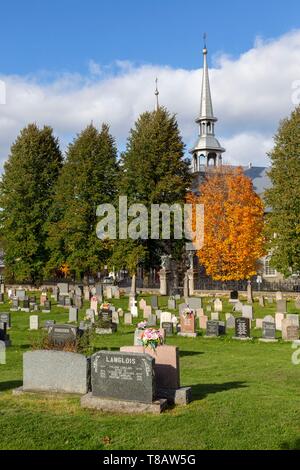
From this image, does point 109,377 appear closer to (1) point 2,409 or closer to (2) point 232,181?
(1) point 2,409

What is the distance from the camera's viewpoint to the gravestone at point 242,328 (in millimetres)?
21558

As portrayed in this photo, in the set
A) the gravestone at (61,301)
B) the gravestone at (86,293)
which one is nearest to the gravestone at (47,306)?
the gravestone at (61,301)

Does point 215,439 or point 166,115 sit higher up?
point 166,115

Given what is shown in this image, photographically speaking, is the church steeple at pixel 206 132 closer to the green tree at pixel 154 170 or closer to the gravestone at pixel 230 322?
the green tree at pixel 154 170

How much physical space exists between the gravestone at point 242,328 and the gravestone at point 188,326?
1.93 m

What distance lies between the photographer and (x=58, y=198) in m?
48.2

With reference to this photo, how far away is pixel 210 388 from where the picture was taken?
41.4 ft

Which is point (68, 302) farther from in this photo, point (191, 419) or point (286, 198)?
point (191, 419)

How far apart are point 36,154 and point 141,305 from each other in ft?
83.7

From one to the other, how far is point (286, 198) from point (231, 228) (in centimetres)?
599

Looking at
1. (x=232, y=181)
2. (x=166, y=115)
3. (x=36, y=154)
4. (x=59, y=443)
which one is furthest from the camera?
(x=36, y=154)

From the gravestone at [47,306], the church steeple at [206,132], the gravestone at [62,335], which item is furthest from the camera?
the church steeple at [206,132]

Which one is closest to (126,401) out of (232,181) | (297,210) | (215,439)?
(215,439)

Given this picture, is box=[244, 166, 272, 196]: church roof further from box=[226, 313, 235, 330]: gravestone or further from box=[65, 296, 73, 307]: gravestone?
box=[226, 313, 235, 330]: gravestone
